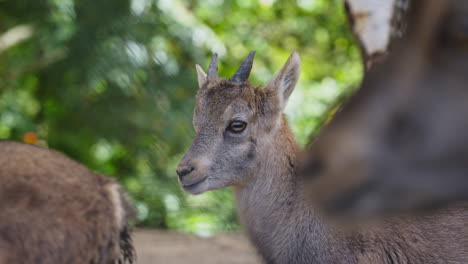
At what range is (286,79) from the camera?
4668 mm

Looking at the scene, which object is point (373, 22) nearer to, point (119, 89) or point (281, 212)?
point (281, 212)

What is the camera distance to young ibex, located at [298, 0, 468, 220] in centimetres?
244

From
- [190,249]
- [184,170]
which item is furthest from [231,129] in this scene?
[190,249]

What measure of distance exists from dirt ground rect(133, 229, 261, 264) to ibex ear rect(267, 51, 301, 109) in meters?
2.06

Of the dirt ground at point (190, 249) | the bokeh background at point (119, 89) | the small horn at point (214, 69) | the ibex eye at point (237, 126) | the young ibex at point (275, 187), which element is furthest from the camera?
the bokeh background at point (119, 89)

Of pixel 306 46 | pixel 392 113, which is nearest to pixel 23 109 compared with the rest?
pixel 306 46

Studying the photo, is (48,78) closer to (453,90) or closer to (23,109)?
(23,109)

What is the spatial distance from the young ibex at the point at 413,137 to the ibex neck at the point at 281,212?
5.20 feet

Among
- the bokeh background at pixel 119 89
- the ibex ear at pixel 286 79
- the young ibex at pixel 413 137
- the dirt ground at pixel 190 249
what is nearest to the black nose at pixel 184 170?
the ibex ear at pixel 286 79

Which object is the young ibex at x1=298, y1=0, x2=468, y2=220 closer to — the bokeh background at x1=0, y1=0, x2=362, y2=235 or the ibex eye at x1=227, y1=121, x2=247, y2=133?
the ibex eye at x1=227, y1=121, x2=247, y2=133

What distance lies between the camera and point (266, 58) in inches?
431

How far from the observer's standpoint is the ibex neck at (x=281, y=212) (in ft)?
13.4

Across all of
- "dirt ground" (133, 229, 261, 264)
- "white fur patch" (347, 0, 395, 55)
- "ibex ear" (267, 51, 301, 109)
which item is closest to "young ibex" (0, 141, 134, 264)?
"ibex ear" (267, 51, 301, 109)

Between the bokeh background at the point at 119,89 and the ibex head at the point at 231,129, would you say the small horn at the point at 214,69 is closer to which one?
the ibex head at the point at 231,129
